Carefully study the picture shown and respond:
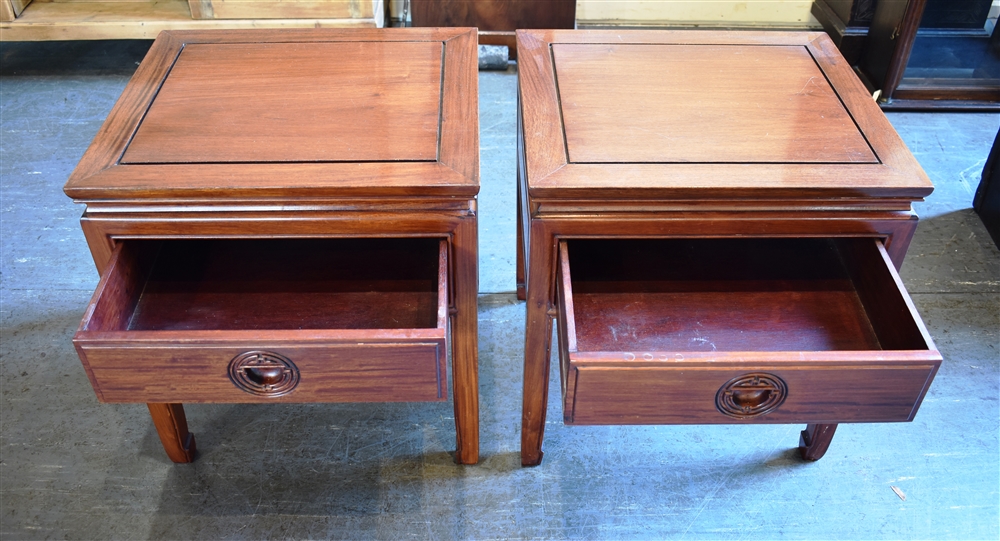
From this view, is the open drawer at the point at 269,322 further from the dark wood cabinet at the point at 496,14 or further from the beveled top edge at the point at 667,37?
the dark wood cabinet at the point at 496,14

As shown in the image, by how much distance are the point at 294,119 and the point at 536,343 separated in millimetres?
440

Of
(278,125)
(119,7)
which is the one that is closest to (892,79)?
(278,125)

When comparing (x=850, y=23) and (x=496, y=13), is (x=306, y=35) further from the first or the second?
(x=850, y=23)

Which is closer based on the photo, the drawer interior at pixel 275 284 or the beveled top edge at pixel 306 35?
the drawer interior at pixel 275 284

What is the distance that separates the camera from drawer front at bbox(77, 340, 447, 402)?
0.90 meters

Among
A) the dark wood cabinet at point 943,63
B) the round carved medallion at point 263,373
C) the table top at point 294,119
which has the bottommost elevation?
the dark wood cabinet at point 943,63

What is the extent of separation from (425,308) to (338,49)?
445 millimetres

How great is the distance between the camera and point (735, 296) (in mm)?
1129

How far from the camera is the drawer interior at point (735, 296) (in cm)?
105

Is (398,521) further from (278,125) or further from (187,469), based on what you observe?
(278,125)

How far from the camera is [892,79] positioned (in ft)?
7.02

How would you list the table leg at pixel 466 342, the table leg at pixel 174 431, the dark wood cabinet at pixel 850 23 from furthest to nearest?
1. the dark wood cabinet at pixel 850 23
2. the table leg at pixel 174 431
3. the table leg at pixel 466 342

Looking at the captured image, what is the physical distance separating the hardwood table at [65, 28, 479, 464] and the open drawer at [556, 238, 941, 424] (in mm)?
183

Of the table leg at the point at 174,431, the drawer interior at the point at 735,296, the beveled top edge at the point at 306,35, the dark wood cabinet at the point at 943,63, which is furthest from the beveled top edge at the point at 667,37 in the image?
the dark wood cabinet at the point at 943,63
